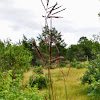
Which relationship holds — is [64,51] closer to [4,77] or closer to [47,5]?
[4,77]

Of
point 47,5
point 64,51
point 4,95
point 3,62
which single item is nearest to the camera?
point 47,5

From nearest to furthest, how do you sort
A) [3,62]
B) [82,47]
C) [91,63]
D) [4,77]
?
[4,77] → [91,63] → [3,62] → [82,47]

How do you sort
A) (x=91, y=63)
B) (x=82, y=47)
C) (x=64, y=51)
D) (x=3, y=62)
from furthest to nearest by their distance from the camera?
(x=82, y=47) → (x=64, y=51) → (x=3, y=62) → (x=91, y=63)

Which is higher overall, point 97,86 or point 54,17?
point 54,17

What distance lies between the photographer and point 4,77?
3658 mm

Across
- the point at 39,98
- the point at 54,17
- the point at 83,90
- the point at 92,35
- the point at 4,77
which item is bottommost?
the point at 83,90

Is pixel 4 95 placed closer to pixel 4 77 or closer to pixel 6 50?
pixel 4 77

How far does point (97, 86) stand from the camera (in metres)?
3.75

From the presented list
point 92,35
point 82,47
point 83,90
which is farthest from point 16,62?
point 82,47

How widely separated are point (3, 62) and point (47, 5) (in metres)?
7.25

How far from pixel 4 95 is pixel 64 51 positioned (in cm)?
1806

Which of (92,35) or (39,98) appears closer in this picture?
(39,98)

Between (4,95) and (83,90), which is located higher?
(4,95)

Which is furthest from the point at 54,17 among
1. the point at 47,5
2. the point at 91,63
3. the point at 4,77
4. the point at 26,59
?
the point at 26,59
